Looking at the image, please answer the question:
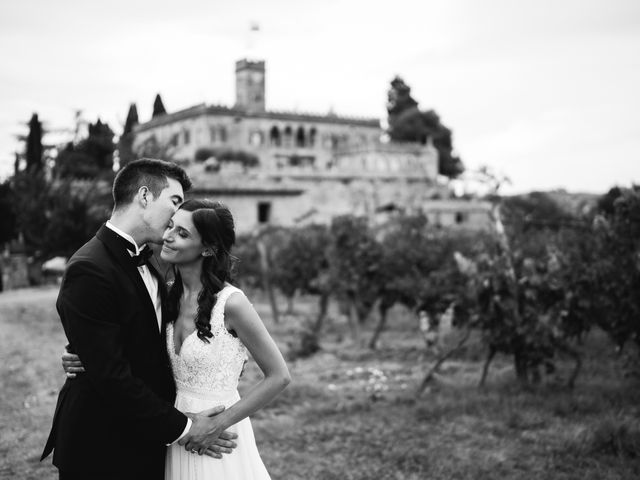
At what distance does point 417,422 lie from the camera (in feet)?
23.8

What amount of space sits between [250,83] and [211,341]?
53.8m

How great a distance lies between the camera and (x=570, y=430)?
6641 millimetres

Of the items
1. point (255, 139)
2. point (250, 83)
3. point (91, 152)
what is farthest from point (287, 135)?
point (91, 152)

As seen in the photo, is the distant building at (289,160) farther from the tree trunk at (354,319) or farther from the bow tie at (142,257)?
the bow tie at (142,257)

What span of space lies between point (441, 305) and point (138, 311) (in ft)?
28.5

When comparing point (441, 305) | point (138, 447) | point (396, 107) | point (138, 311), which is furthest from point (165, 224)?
point (396, 107)

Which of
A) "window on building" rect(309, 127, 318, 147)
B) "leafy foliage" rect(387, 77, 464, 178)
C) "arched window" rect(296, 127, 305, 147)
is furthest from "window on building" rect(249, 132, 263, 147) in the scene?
"leafy foliage" rect(387, 77, 464, 178)

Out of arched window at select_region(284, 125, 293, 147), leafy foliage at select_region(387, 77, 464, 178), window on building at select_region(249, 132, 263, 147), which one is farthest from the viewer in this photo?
leafy foliage at select_region(387, 77, 464, 178)

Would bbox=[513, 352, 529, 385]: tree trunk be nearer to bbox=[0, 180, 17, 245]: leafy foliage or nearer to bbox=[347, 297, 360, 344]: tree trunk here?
bbox=[347, 297, 360, 344]: tree trunk

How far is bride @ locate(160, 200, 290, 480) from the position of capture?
324cm

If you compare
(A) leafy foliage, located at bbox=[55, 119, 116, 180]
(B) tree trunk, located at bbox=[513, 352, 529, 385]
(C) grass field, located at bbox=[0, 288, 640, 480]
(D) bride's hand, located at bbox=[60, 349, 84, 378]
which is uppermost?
(A) leafy foliage, located at bbox=[55, 119, 116, 180]

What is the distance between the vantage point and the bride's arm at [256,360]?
3205 millimetres

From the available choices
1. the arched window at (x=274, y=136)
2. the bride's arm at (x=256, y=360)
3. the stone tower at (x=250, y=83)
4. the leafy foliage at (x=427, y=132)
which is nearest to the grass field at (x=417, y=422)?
the bride's arm at (x=256, y=360)

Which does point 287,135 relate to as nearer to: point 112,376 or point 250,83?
point 250,83
